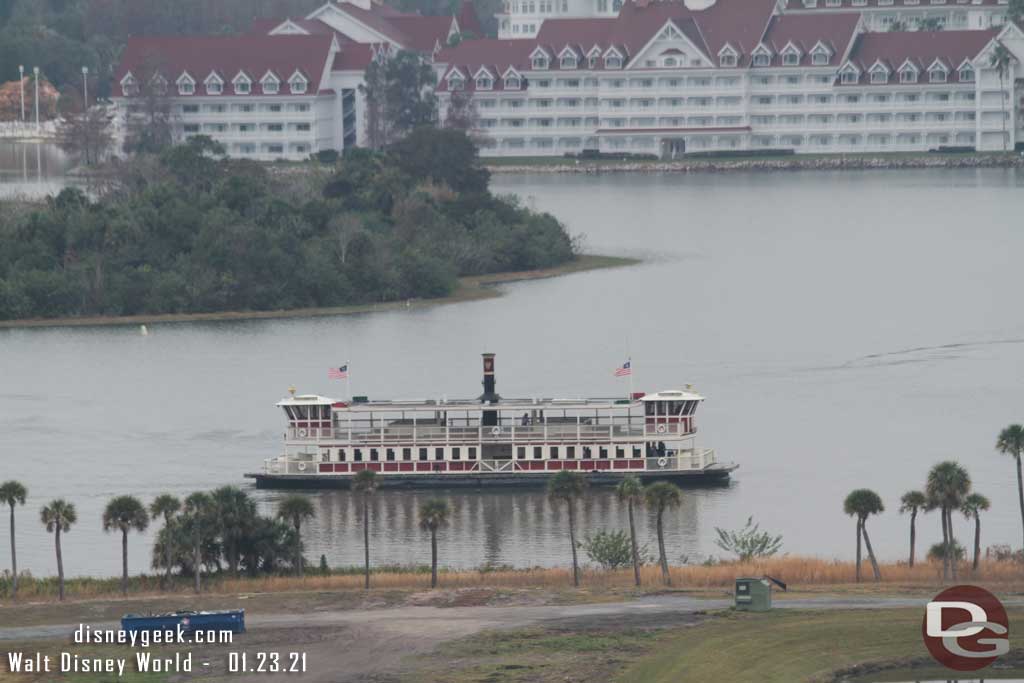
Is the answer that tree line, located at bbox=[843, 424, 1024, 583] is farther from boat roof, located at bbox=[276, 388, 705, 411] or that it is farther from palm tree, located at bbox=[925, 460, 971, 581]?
boat roof, located at bbox=[276, 388, 705, 411]

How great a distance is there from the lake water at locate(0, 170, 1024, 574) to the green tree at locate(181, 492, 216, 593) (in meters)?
4.35

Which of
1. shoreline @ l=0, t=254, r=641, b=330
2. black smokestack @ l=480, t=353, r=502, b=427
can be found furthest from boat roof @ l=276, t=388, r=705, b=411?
shoreline @ l=0, t=254, r=641, b=330

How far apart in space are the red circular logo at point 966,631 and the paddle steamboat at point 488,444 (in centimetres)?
2240

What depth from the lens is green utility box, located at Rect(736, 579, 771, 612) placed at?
55906mm

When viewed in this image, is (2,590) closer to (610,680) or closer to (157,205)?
(610,680)

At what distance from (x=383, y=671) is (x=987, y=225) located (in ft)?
364

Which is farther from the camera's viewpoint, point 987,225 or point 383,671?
point 987,225

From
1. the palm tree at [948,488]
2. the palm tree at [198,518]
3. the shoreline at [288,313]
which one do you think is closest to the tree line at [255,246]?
the shoreline at [288,313]

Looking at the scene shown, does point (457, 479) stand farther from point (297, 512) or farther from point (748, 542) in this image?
point (297, 512)

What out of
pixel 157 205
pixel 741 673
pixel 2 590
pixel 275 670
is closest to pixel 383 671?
pixel 275 670

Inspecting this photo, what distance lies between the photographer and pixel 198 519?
211 feet

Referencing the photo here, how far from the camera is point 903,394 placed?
9244cm

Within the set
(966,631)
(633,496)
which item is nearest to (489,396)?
(633,496)

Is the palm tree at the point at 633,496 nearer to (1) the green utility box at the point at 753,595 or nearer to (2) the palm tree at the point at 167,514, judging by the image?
(1) the green utility box at the point at 753,595
